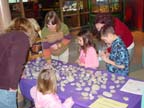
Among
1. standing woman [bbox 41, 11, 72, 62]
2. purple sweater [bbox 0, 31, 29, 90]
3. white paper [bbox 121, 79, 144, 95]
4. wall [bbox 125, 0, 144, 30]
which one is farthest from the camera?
wall [bbox 125, 0, 144, 30]

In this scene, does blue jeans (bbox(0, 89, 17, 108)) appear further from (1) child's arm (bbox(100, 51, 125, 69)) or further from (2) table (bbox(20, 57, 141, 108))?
(1) child's arm (bbox(100, 51, 125, 69))

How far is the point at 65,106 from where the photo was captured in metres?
1.69

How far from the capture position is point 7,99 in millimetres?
1851

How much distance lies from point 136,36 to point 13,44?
19.0 feet

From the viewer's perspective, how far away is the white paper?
1789 millimetres

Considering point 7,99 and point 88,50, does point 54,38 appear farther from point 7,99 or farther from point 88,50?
point 7,99

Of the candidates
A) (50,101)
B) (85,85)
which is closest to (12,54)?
(50,101)

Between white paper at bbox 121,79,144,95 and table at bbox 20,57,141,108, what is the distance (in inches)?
1.6

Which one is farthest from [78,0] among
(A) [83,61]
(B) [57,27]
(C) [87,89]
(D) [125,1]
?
(C) [87,89]

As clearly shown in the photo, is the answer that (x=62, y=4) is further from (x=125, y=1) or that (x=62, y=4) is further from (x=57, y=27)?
(x=57, y=27)

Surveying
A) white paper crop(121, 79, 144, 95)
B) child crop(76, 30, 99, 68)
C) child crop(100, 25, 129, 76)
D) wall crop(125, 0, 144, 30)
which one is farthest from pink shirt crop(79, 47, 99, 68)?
wall crop(125, 0, 144, 30)

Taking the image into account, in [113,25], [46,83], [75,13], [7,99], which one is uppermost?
[113,25]

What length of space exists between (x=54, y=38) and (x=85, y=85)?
983 millimetres

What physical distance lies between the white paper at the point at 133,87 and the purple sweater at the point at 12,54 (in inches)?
32.6
